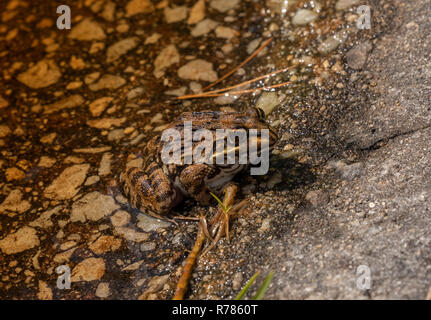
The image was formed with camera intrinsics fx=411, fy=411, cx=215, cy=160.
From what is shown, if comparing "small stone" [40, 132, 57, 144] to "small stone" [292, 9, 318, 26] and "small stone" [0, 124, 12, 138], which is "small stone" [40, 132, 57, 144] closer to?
"small stone" [0, 124, 12, 138]

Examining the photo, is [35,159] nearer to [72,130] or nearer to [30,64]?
[72,130]

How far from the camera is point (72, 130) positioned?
4.39 metres

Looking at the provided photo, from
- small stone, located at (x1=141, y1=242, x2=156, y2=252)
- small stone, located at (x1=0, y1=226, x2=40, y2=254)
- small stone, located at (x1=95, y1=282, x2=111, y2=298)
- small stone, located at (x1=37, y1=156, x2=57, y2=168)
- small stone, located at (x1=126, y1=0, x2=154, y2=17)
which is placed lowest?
small stone, located at (x1=95, y1=282, x2=111, y2=298)

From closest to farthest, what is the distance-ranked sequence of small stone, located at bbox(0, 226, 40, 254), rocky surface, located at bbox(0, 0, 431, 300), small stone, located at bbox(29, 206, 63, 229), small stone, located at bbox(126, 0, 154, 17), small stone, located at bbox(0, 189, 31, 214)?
rocky surface, located at bbox(0, 0, 431, 300), small stone, located at bbox(0, 226, 40, 254), small stone, located at bbox(29, 206, 63, 229), small stone, located at bbox(0, 189, 31, 214), small stone, located at bbox(126, 0, 154, 17)

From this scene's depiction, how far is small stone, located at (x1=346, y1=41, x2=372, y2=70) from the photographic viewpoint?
3998mm

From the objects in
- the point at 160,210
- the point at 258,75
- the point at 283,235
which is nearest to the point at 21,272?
the point at 160,210

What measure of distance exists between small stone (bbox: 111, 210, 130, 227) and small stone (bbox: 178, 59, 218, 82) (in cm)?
175

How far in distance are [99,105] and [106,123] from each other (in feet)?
0.99

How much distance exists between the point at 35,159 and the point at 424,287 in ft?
11.9

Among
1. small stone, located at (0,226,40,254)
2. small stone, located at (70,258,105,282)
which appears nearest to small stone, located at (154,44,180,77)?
small stone, located at (0,226,40,254)

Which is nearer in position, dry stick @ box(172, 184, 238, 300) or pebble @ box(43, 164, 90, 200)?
dry stick @ box(172, 184, 238, 300)

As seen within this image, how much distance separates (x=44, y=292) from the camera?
126 inches

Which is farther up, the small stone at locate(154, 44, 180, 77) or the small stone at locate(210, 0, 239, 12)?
the small stone at locate(210, 0, 239, 12)

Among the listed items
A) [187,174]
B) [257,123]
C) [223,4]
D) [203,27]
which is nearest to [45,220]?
[187,174]
